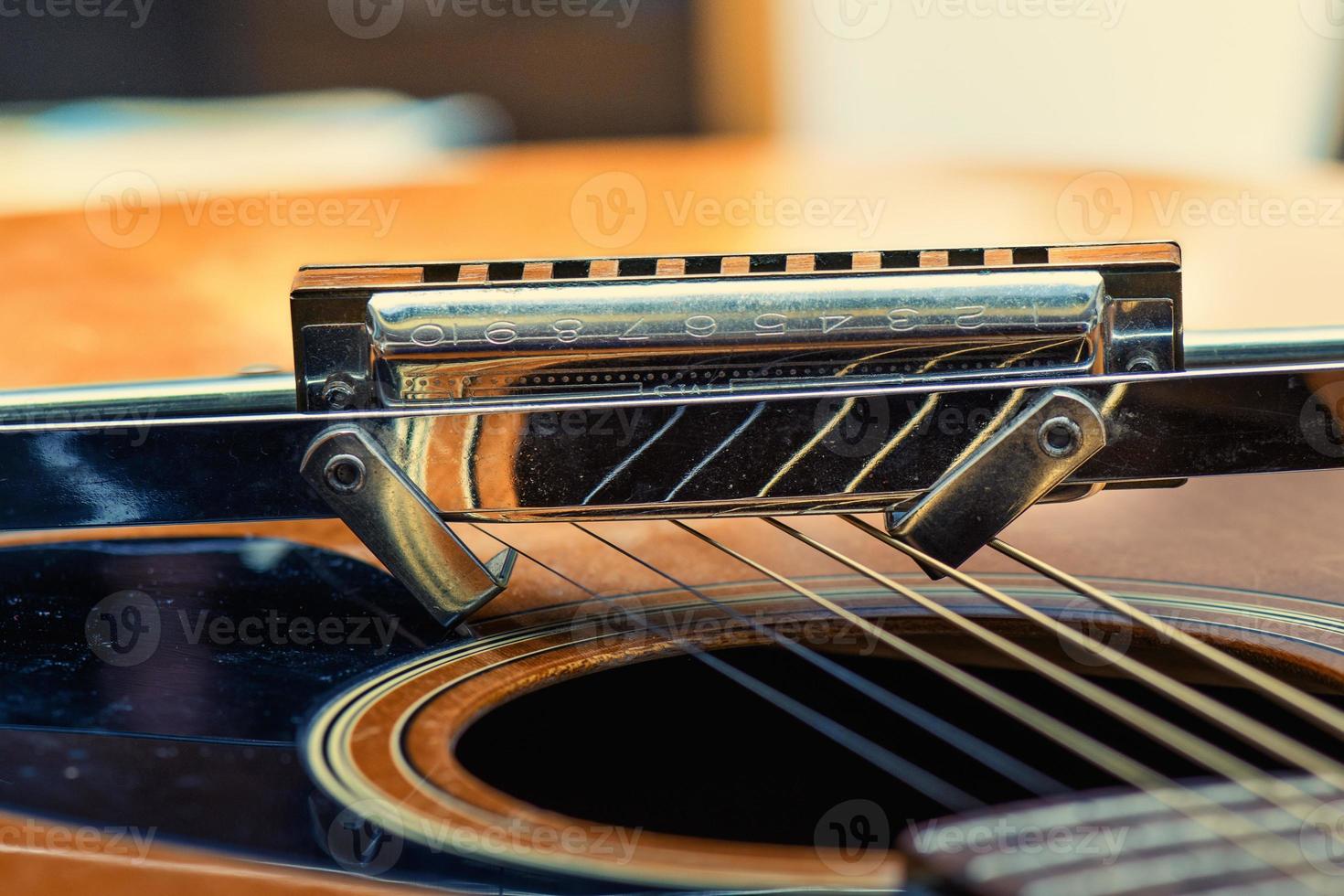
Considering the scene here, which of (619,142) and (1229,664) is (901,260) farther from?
(619,142)

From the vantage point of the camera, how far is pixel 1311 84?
2.53 meters

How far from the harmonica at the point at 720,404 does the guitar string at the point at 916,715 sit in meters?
0.07

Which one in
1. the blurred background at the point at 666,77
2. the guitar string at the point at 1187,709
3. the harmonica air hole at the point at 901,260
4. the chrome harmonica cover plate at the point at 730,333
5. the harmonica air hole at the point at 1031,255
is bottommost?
the guitar string at the point at 1187,709

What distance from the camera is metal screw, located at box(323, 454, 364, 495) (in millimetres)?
562

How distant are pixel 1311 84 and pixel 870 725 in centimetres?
235

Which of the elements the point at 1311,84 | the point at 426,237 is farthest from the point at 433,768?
the point at 1311,84

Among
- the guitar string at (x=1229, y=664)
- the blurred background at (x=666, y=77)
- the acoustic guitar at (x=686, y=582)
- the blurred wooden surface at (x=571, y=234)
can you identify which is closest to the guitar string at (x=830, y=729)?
the acoustic guitar at (x=686, y=582)

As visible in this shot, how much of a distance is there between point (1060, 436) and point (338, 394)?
0.31m

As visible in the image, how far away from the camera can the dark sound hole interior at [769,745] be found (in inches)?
23.5

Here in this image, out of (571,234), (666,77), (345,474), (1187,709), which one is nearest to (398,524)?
(345,474)

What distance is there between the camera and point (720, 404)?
0.56 m

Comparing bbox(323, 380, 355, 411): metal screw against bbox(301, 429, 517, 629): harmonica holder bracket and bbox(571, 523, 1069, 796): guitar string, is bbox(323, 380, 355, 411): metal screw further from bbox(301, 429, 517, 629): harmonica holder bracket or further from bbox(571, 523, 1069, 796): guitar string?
bbox(571, 523, 1069, 796): guitar string

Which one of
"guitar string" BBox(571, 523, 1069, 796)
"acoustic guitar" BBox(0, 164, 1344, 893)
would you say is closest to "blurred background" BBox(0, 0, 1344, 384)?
"acoustic guitar" BBox(0, 164, 1344, 893)

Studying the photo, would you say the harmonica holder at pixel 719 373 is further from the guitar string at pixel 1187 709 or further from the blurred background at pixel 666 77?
the blurred background at pixel 666 77
